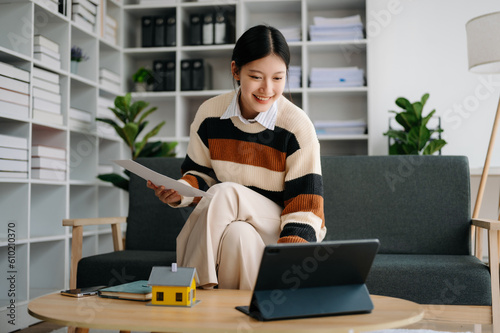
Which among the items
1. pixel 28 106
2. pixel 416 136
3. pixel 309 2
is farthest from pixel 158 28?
pixel 416 136

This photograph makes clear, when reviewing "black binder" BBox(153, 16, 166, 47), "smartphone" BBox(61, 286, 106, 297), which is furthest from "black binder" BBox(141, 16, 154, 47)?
"smartphone" BBox(61, 286, 106, 297)

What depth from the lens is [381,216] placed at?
7.79 ft

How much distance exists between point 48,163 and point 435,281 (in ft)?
7.42

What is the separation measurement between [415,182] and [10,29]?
233 cm

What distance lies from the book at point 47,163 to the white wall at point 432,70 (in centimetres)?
218

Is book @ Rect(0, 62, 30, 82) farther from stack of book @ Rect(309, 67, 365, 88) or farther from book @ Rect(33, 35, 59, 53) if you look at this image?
stack of book @ Rect(309, 67, 365, 88)

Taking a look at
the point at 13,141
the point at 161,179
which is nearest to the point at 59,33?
the point at 13,141

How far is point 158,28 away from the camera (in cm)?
425

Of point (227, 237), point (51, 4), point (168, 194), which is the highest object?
point (51, 4)

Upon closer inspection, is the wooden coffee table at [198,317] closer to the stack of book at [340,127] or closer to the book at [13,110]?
the book at [13,110]

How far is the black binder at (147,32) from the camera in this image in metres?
4.25

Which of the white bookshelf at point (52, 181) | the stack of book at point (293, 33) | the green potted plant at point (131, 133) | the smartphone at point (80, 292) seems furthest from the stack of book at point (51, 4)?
the smartphone at point (80, 292)

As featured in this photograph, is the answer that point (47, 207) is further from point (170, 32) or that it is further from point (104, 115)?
point (170, 32)

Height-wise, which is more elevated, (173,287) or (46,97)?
(46,97)
